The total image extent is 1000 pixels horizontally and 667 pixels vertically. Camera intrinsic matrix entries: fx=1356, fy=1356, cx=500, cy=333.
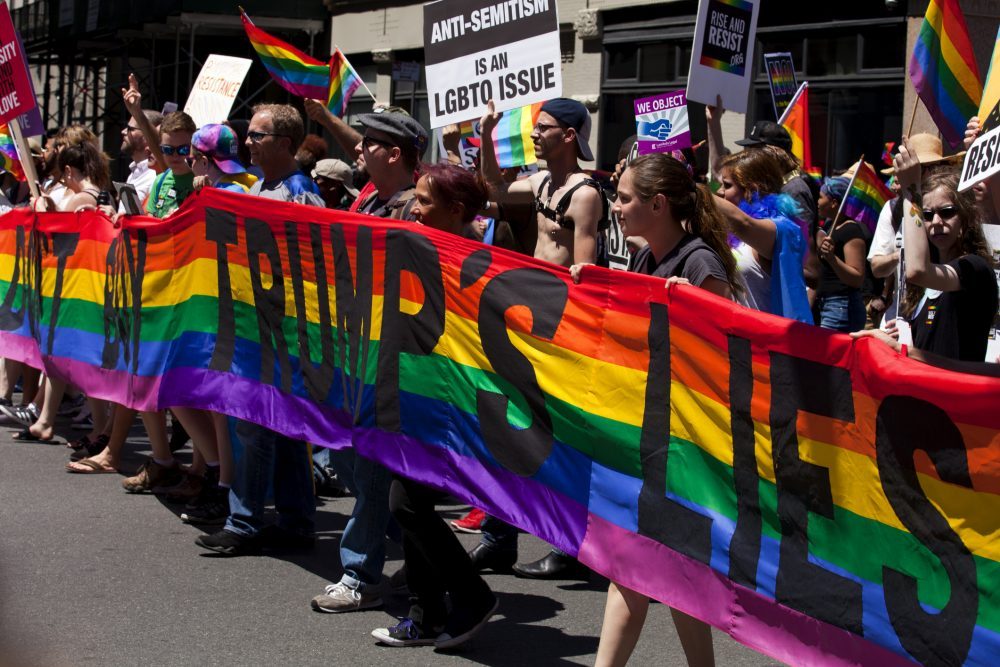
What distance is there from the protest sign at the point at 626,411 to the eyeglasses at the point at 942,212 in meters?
0.86

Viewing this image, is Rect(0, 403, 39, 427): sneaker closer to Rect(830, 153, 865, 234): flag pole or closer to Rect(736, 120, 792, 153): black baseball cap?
Rect(736, 120, 792, 153): black baseball cap

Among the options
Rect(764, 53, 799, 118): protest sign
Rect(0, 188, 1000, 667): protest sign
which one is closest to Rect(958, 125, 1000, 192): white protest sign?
Rect(0, 188, 1000, 667): protest sign

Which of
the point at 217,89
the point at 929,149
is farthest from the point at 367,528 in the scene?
the point at 217,89

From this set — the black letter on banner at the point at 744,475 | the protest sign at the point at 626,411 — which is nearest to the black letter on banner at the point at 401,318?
the protest sign at the point at 626,411

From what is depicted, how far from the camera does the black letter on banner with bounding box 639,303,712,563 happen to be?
4375 millimetres

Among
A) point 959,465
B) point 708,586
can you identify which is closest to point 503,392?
point 708,586

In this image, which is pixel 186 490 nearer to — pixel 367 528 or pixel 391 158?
pixel 367 528

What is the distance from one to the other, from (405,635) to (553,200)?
2110 mm

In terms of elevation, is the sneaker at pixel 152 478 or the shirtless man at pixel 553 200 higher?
the shirtless man at pixel 553 200

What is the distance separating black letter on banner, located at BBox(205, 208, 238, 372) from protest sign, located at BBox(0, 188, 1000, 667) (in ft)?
0.05

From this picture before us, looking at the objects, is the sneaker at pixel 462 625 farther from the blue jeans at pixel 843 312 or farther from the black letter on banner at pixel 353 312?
the blue jeans at pixel 843 312

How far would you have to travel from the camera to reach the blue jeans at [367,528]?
5707mm

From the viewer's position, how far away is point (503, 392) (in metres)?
5.18

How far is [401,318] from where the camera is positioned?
224 inches
